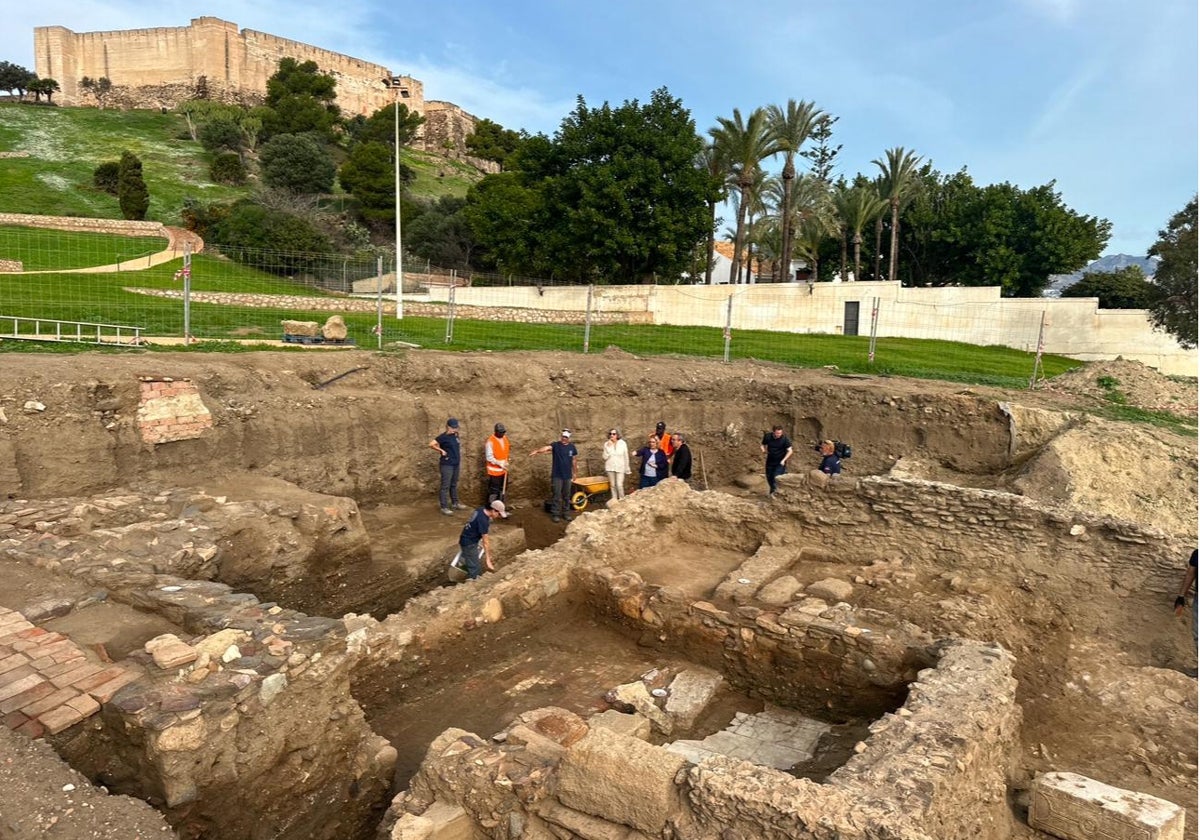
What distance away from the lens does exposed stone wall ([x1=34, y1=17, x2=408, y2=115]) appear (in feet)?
196

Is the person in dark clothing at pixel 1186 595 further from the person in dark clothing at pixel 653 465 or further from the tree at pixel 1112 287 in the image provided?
the tree at pixel 1112 287

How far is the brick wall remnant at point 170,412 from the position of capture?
921cm

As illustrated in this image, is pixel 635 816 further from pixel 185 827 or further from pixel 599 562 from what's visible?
pixel 599 562

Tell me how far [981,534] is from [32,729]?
901 centimetres

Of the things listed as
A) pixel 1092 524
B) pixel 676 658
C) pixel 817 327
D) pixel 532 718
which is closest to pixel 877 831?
pixel 532 718

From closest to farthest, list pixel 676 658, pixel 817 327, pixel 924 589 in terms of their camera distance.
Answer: pixel 676 658 → pixel 924 589 → pixel 817 327

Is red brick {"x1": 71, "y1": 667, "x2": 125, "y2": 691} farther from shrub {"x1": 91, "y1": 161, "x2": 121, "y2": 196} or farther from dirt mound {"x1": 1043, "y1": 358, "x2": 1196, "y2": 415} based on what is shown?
shrub {"x1": 91, "y1": 161, "x2": 121, "y2": 196}

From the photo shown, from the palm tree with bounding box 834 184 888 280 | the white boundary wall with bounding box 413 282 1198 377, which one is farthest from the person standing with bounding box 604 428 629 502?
the palm tree with bounding box 834 184 888 280

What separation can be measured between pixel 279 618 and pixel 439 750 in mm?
1698

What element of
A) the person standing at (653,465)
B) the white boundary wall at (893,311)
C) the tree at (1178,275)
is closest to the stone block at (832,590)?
the person standing at (653,465)

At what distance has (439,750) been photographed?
472 centimetres

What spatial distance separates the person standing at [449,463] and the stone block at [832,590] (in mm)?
5774

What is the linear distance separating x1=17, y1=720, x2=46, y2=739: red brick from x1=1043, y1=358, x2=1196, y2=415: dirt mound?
16.7 m

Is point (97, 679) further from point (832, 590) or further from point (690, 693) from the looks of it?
point (832, 590)
